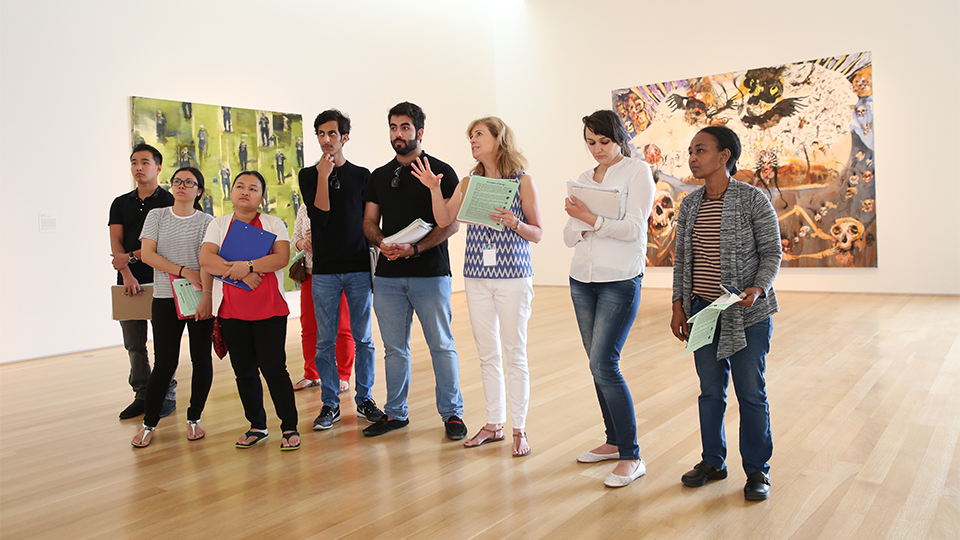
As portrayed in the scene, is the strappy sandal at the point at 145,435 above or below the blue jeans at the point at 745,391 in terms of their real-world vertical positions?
below

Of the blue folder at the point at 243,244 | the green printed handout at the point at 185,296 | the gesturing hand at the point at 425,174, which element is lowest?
the green printed handout at the point at 185,296

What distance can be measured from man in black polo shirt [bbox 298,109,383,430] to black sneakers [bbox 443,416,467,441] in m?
0.54

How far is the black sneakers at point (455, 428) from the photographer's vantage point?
361 cm

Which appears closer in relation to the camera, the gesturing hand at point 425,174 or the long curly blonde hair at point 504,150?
the long curly blonde hair at point 504,150

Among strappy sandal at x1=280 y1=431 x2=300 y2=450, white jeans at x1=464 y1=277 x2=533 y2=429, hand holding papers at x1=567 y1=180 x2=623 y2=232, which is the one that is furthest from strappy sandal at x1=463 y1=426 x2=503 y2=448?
hand holding papers at x1=567 y1=180 x2=623 y2=232

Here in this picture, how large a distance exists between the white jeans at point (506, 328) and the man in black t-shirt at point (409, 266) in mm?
285

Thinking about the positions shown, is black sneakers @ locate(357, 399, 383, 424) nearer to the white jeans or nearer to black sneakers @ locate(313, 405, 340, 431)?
black sneakers @ locate(313, 405, 340, 431)

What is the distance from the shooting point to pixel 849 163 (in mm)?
8969

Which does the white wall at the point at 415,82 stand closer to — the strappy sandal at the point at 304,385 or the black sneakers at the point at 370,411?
the strappy sandal at the point at 304,385

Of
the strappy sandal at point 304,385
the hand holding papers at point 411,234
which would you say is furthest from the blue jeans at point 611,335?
the strappy sandal at point 304,385

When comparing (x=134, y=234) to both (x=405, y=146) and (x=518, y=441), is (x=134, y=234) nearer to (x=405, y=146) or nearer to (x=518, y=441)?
(x=405, y=146)

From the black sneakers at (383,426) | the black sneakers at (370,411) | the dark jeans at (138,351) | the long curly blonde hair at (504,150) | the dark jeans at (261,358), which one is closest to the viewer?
the long curly blonde hair at (504,150)

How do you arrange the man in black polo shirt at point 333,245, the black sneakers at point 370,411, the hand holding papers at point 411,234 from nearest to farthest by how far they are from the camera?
the hand holding papers at point 411,234
the man in black polo shirt at point 333,245
the black sneakers at point 370,411

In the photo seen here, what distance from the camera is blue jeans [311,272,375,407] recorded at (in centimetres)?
392
